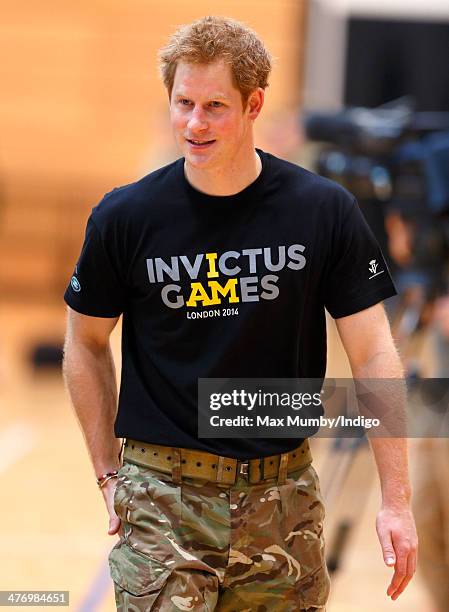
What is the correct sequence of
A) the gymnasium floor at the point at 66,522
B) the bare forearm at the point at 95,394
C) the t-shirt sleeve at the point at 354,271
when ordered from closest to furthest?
the t-shirt sleeve at the point at 354,271, the bare forearm at the point at 95,394, the gymnasium floor at the point at 66,522

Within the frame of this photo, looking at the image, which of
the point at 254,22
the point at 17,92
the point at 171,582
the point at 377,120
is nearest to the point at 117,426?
the point at 171,582

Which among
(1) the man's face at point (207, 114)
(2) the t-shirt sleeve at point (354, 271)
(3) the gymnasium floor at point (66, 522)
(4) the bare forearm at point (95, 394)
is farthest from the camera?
(3) the gymnasium floor at point (66, 522)

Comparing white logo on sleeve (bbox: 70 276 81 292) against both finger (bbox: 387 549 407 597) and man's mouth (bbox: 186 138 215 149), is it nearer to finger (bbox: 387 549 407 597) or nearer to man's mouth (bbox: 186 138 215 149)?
man's mouth (bbox: 186 138 215 149)

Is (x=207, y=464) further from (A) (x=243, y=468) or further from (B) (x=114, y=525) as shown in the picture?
(B) (x=114, y=525)

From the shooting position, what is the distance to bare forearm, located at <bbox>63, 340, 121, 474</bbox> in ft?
7.85

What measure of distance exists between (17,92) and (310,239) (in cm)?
1326

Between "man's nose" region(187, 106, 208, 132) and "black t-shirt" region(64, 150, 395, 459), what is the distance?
162 millimetres

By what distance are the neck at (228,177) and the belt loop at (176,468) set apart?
0.54 meters

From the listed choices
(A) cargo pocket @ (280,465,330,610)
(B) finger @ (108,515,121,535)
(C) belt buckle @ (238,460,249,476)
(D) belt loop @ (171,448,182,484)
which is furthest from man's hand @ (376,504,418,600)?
(B) finger @ (108,515,121,535)

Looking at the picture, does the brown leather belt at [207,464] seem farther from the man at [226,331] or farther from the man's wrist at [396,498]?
the man's wrist at [396,498]

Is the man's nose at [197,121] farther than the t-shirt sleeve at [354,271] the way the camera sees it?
No

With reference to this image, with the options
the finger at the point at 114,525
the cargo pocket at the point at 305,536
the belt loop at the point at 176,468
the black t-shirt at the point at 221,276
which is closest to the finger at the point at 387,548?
the cargo pocket at the point at 305,536

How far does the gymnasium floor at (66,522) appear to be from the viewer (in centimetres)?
430

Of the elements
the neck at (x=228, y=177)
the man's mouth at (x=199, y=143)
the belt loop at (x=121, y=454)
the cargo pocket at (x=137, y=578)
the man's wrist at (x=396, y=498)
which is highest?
the man's mouth at (x=199, y=143)
